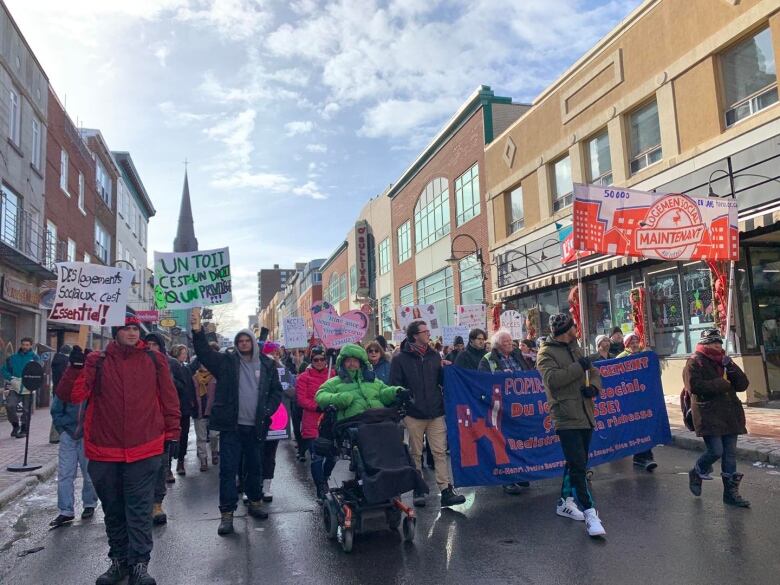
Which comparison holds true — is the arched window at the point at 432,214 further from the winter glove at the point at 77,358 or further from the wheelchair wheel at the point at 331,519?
the winter glove at the point at 77,358

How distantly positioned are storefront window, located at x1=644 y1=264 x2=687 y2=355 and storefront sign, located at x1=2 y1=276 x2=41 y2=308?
16.4m

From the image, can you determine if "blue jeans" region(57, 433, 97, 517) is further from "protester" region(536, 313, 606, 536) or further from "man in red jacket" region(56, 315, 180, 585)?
"protester" region(536, 313, 606, 536)

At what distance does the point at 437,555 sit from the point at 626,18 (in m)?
15.4

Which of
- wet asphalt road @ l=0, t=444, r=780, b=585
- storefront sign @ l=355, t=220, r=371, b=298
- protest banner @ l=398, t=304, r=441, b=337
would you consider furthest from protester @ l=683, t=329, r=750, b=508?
storefront sign @ l=355, t=220, r=371, b=298

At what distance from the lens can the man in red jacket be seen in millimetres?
4301

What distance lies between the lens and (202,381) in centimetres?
935

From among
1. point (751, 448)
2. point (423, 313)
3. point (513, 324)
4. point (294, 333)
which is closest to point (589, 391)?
point (751, 448)

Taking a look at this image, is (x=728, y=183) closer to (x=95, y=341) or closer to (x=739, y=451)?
(x=739, y=451)

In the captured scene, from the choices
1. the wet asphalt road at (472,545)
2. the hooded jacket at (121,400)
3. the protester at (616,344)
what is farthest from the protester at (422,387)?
the protester at (616,344)

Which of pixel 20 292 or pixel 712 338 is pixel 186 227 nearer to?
pixel 20 292

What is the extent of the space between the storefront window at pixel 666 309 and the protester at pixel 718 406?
351 inches

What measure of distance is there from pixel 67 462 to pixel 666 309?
1320cm

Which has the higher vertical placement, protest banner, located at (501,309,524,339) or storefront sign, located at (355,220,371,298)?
storefront sign, located at (355,220,371,298)

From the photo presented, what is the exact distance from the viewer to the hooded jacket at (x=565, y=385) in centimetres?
522
